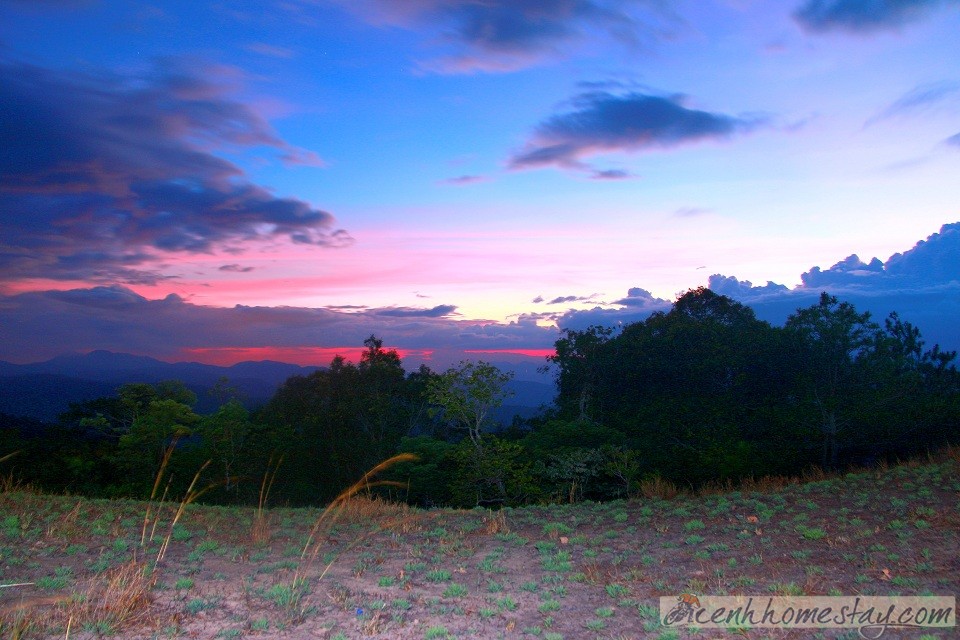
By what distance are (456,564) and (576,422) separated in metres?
15.2

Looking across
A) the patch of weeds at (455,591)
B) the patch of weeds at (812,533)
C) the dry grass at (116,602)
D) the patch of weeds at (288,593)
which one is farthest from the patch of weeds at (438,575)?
the patch of weeds at (812,533)

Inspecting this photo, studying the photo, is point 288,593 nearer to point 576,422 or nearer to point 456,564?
point 456,564

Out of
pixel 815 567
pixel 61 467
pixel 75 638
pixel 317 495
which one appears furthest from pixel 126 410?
pixel 815 567

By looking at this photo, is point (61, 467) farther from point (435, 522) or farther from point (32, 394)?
point (32, 394)

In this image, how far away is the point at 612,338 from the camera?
2855 cm

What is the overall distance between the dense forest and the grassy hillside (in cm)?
959

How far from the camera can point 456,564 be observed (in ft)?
22.4

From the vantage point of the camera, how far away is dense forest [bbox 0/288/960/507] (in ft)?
63.9

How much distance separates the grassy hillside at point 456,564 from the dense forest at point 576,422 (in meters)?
9.59

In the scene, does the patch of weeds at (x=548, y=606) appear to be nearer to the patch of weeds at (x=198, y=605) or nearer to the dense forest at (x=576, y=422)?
the patch of weeds at (x=198, y=605)

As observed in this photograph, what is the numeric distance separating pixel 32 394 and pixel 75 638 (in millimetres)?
49576

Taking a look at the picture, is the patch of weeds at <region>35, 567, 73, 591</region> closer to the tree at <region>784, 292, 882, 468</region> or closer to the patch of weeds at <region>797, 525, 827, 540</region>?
the patch of weeds at <region>797, 525, 827, 540</region>

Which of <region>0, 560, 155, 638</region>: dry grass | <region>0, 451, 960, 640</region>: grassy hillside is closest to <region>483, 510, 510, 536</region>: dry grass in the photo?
<region>0, 451, 960, 640</region>: grassy hillside

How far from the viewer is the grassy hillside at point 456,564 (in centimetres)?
491
